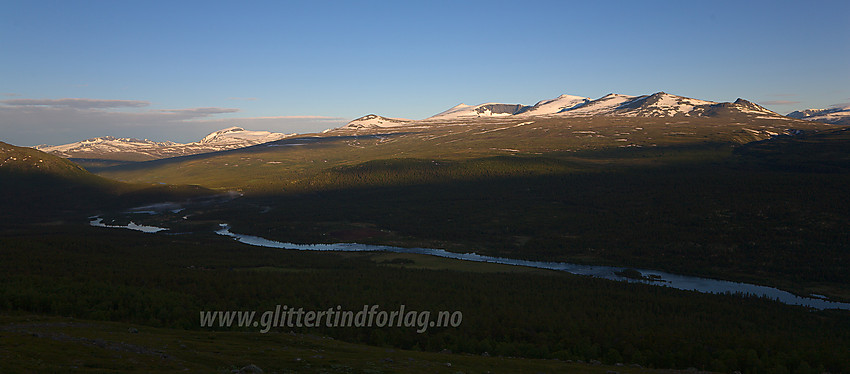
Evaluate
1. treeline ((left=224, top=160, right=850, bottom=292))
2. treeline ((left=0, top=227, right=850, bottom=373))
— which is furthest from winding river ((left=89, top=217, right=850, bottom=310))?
treeline ((left=0, top=227, right=850, bottom=373))

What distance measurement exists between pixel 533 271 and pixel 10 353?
100 meters

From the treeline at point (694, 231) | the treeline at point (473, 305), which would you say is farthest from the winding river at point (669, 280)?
the treeline at point (473, 305)

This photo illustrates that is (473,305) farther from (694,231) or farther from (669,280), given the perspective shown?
(694,231)

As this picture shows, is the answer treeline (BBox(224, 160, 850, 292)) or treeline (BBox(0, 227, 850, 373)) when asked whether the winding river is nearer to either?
treeline (BBox(224, 160, 850, 292))

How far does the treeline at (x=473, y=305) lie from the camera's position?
205 feet

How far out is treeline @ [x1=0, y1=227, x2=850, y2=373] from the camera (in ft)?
205

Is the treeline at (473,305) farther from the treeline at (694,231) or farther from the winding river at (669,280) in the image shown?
the treeline at (694,231)

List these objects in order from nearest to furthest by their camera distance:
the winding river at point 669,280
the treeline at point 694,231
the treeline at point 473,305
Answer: the treeline at point 473,305 < the winding river at point 669,280 < the treeline at point 694,231

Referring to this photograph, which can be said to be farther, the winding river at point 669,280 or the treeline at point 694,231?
the treeline at point 694,231

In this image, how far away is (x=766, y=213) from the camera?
15900 cm

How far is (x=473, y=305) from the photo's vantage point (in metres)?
82.4

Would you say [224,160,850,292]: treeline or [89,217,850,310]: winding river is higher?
[224,160,850,292]: treeline

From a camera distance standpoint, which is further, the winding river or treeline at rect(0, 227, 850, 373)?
the winding river

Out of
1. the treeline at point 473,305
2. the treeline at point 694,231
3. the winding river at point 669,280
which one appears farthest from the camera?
the treeline at point 694,231
